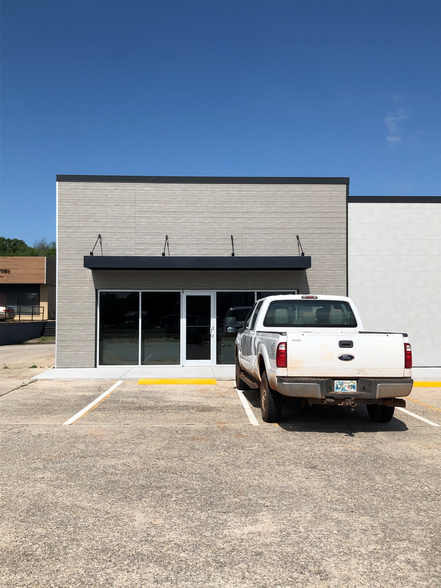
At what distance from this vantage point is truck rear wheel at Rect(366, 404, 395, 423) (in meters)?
7.80

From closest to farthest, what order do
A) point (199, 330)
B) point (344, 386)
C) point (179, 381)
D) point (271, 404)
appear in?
point (344, 386)
point (271, 404)
point (179, 381)
point (199, 330)

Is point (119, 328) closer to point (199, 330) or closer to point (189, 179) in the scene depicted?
point (199, 330)

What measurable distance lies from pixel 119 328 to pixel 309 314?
7.72 meters

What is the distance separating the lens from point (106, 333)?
49.9ft

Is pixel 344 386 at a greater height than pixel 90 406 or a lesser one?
greater

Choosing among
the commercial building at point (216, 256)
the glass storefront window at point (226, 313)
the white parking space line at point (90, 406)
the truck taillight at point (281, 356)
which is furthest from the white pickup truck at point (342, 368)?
the commercial building at point (216, 256)

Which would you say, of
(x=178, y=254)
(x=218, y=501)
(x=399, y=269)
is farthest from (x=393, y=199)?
(x=218, y=501)

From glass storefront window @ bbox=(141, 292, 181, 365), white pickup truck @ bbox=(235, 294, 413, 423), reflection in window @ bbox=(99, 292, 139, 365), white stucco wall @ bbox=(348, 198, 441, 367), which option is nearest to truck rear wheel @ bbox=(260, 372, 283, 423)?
white pickup truck @ bbox=(235, 294, 413, 423)

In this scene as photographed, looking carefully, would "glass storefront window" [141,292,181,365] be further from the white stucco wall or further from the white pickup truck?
the white pickup truck

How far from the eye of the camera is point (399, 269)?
51.6ft

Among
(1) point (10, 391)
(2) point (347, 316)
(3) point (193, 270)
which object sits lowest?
(1) point (10, 391)

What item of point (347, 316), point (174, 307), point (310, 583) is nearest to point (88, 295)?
point (174, 307)

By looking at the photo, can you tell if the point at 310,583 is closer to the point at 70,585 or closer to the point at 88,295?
the point at 70,585

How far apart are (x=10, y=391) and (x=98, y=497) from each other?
24.1 ft
